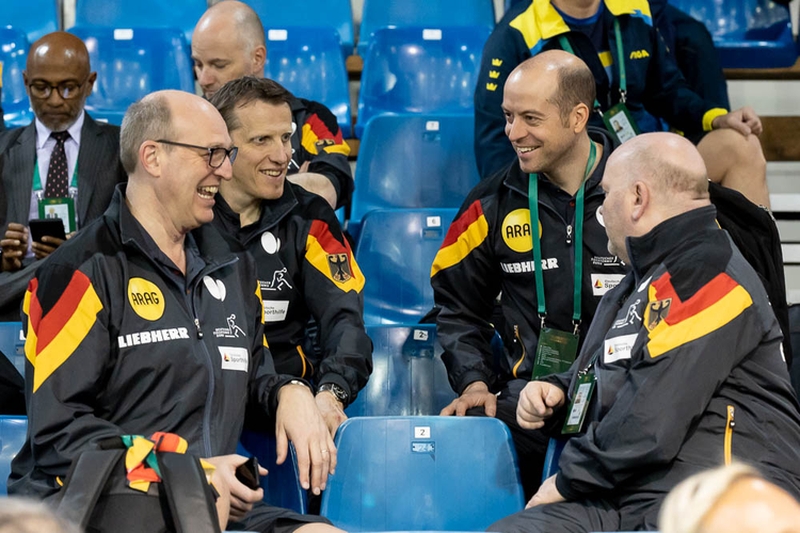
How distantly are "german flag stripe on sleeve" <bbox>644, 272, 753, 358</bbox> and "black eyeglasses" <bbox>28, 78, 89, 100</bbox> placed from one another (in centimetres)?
262

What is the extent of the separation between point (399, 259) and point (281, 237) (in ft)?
3.01

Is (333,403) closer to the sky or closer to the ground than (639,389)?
closer to the ground

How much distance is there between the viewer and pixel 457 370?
350cm

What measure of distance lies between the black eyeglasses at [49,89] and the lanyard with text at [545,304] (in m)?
1.80

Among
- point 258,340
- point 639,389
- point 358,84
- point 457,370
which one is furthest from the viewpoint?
point 358,84

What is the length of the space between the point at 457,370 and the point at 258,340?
0.76m

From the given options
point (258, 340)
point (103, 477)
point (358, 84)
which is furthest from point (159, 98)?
point (358, 84)

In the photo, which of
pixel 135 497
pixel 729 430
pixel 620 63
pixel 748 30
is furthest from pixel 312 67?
pixel 135 497

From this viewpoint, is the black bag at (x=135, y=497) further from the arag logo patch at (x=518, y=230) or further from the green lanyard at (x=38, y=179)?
the green lanyard at (x=38, y=179)

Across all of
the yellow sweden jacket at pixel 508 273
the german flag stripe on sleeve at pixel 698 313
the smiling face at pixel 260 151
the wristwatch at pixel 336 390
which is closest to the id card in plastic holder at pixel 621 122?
the yellow sweden jacket at pixel 508 273

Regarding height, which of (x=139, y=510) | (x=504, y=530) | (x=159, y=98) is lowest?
(x=504, y=530)

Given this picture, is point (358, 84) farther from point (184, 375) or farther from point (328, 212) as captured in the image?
point (184, 375)

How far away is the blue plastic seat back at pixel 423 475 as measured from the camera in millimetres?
2846

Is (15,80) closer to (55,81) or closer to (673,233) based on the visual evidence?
(55,81)
